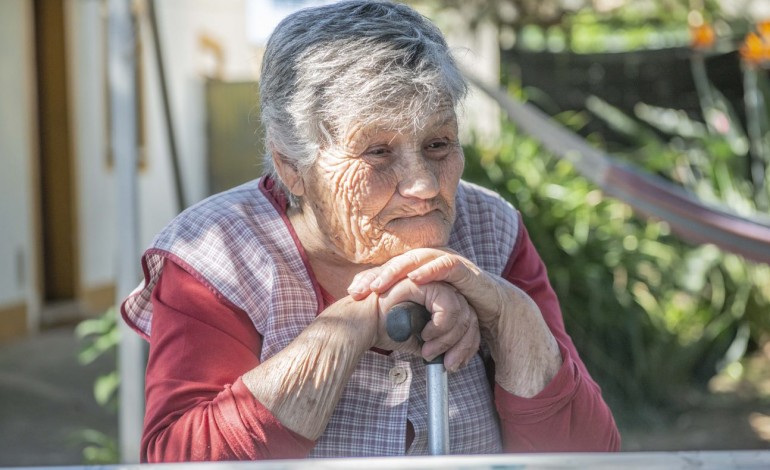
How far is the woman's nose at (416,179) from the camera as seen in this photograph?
177 centimetres

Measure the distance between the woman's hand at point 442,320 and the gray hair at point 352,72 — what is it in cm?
28

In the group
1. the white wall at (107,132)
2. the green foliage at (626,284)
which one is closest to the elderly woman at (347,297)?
the green foliage at (626,284)

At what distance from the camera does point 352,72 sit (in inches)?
68.8

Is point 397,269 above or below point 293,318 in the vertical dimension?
above

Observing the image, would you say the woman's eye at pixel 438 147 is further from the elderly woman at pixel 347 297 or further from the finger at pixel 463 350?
the finger at pixel 463 350

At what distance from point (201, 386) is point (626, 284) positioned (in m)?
4.21

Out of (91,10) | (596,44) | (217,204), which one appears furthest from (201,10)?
(217,204)

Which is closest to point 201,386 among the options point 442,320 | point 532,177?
point 442,320

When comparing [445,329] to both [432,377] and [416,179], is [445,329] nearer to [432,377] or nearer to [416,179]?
[432,377]

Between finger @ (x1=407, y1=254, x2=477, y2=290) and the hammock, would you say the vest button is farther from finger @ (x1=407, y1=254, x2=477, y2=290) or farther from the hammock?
the hammock

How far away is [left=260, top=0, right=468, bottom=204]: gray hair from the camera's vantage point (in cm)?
175

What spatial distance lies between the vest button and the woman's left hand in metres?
0.16

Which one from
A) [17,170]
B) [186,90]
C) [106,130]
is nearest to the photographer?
[17,170]

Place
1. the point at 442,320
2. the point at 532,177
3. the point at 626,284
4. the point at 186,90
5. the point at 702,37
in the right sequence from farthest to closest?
the point at 186,90 < the point at 702,37 < the point at 532,177 < the point at 626,284 < the point at 442,320
